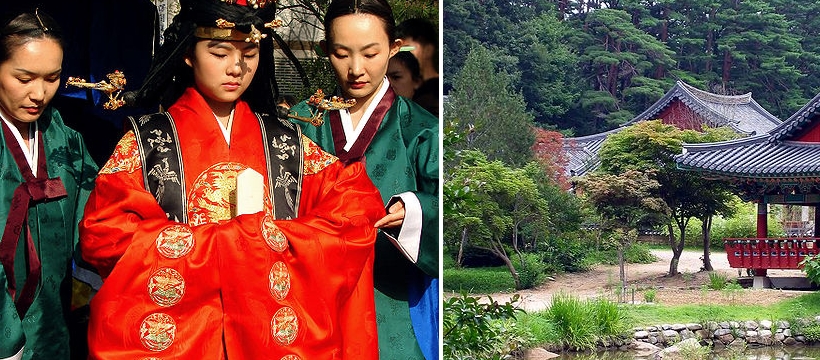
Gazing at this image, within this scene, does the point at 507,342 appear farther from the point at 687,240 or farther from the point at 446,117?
the point at 687,240

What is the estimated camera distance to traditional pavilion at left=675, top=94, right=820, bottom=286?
37.1 ft

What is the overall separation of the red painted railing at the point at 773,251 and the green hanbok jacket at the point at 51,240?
8971 mm

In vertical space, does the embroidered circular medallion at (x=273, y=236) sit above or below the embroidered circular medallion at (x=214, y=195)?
below

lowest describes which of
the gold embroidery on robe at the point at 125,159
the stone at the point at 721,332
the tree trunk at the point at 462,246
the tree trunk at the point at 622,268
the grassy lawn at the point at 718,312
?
the stone at the point at 721,332

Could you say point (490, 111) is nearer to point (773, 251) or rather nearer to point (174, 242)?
point (773, 251)

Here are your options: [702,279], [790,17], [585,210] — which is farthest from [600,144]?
[790,17]

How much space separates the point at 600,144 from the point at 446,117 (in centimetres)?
175

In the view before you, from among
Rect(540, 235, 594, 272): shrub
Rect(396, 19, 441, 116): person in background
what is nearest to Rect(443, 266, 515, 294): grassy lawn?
Rect(540, 235, 594, 272): shrub

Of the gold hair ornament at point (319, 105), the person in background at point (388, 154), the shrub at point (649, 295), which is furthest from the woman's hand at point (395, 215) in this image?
the shrub at point (649, 295)

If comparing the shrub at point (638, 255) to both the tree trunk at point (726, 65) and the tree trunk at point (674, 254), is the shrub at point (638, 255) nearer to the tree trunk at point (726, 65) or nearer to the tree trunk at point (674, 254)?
the tree trunk at point (674, 254)

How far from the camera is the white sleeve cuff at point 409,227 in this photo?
340cm

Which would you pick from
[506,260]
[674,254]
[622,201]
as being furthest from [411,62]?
[674,254]

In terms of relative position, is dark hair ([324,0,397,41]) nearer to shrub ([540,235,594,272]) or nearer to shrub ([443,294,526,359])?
shrub ([443,294,526,359])

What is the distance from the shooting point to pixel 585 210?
11430 mm
